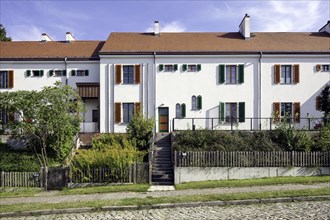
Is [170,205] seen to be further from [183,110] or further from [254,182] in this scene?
[183,110]

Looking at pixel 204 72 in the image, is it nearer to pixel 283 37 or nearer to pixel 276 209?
pixel 283 37

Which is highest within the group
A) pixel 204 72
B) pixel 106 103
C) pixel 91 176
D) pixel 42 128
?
pixel 204 72

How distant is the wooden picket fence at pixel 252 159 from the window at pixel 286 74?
9978 millimetres

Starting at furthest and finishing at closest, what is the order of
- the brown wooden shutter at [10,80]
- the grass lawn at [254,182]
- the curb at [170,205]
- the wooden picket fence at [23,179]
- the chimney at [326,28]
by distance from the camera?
the chimney at [326,28], the brown wooden shutter at [10,80], the wooden picket fence at [23,179], the grass lawn at [254,182], the curb at [170,205]

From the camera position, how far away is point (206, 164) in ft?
57.1

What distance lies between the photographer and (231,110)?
26219 mm

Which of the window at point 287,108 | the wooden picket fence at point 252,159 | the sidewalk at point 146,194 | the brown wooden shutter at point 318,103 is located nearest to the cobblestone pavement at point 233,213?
the sidewalk at point 146,194

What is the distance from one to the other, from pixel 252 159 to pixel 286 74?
11.7 m

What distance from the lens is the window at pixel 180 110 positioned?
25906 millimetres

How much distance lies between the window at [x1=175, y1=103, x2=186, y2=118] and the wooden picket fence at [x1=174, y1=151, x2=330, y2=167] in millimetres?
8732

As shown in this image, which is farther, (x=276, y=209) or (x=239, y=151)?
(x=239, y=151)

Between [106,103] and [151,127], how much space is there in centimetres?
619

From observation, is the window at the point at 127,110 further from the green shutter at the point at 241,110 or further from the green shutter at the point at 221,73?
the green shutter at the point at 241,110

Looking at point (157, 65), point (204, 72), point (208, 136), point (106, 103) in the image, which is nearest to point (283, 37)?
point (204, 72)
